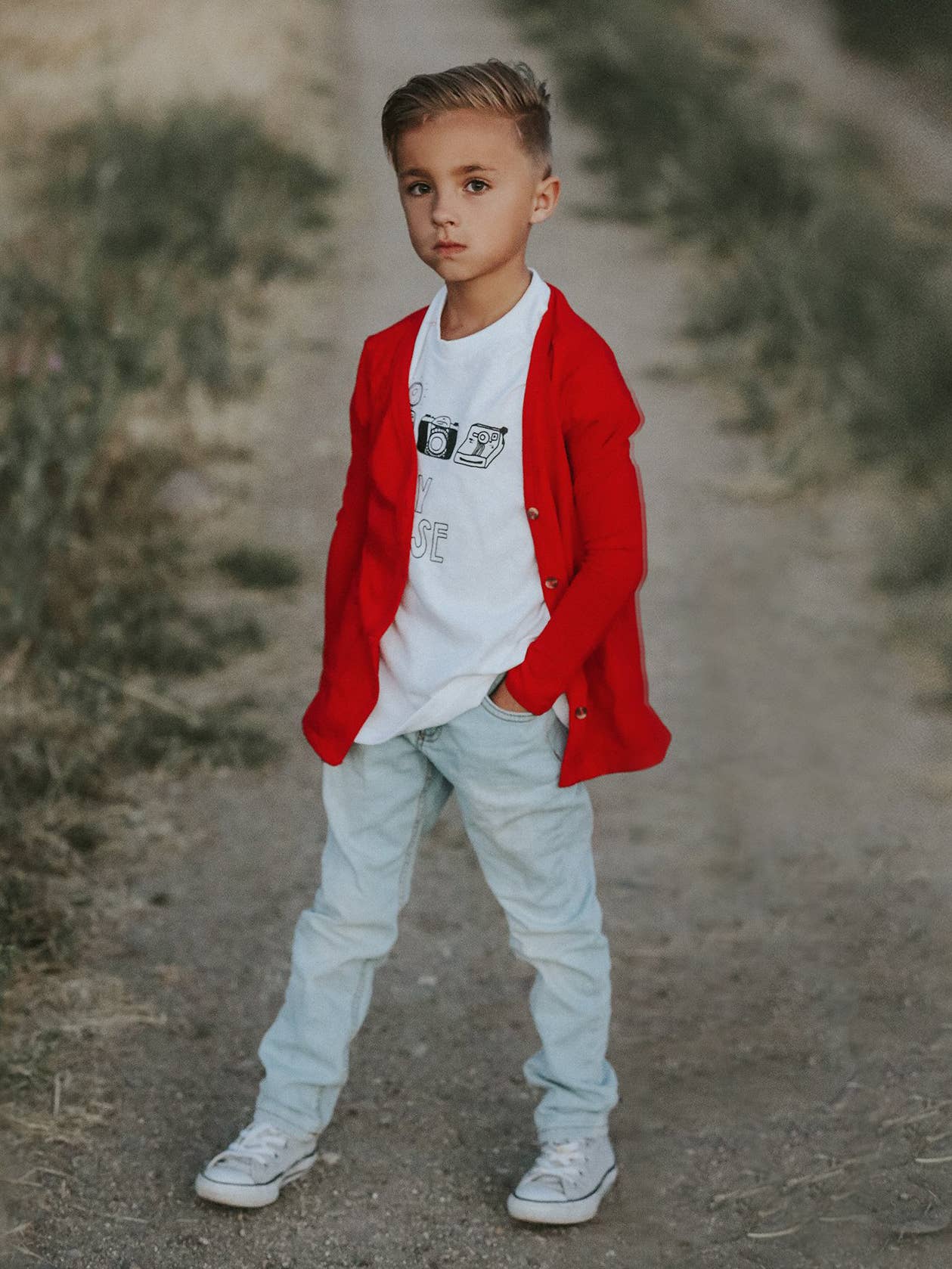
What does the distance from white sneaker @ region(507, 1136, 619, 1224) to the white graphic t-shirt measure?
2.51ft

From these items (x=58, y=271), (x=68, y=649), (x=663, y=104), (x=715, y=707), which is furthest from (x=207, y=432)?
(x=663, y=104)

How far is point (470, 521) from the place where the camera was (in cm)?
232

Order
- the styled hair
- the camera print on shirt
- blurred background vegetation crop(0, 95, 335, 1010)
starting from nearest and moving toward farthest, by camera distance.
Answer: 1. the styled hair
2. the camera print on shirt
3. blurred background vegetation crop(0, 95, 335, 1010)

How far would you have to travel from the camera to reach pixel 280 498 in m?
6.34

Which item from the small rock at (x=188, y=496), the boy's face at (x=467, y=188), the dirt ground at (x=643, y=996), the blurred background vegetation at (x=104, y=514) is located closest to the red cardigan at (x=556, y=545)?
the boy's face at (x=467, y=188)

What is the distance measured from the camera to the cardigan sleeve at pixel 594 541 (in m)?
2.26

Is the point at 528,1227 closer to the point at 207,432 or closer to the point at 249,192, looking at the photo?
the point at 207,432

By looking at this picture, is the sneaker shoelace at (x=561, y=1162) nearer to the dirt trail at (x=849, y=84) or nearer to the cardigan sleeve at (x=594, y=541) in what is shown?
the cardigan sleeve at (x=594, y=541)

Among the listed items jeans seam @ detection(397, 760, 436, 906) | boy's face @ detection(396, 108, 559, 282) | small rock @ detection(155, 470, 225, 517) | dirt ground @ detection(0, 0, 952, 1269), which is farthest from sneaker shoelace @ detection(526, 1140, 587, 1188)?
small rock @ detection(155, 470, 225, 517)

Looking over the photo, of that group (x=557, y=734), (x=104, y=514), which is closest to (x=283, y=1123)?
(x=557, y=734)

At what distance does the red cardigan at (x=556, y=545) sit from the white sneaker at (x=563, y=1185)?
0.64 m

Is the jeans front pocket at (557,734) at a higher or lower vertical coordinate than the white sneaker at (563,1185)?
higher

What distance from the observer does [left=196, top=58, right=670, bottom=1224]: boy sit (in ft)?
7.39

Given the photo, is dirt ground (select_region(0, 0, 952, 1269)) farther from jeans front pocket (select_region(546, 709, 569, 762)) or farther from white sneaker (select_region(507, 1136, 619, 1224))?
jeans front pocket (select_region(546, 709, 569, 762))
